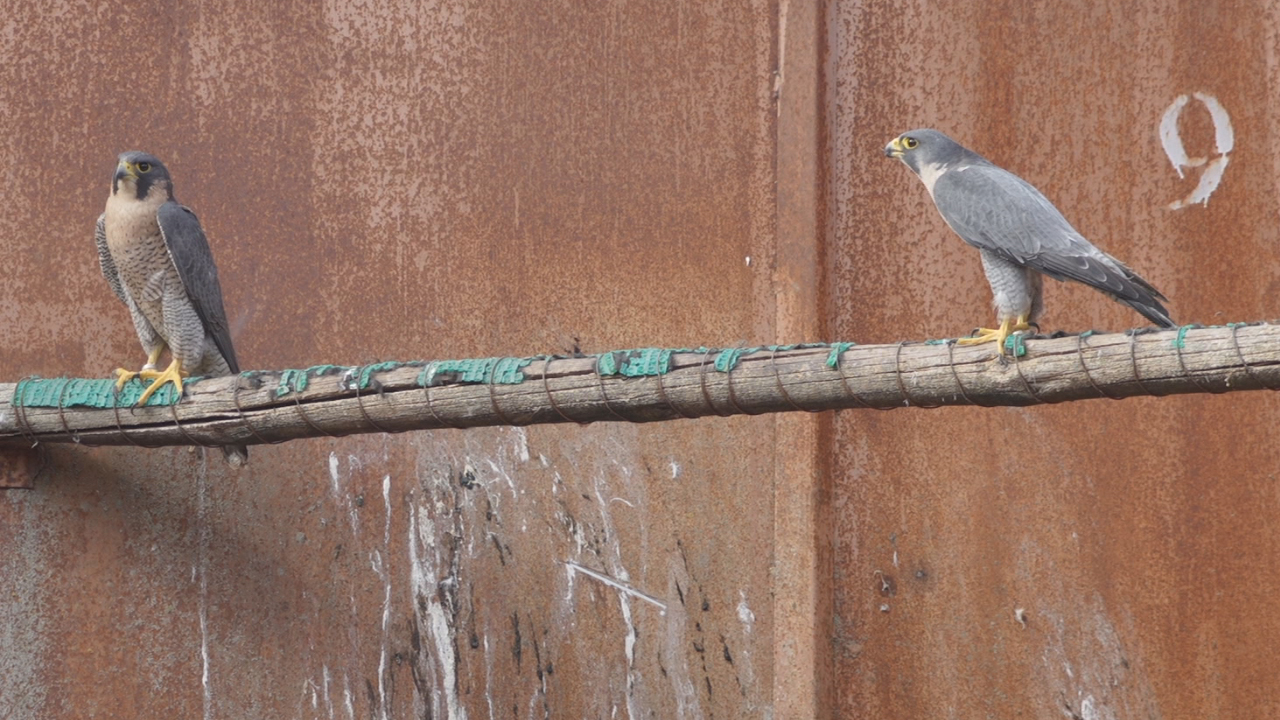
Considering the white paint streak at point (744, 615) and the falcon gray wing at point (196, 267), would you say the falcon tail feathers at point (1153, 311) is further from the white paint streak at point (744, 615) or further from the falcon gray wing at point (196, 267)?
the falcon gray wing at point (196, 267)

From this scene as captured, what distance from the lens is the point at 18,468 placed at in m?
4.06

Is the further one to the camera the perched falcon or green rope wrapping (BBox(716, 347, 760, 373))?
the perched falcon

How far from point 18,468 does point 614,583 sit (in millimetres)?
2021

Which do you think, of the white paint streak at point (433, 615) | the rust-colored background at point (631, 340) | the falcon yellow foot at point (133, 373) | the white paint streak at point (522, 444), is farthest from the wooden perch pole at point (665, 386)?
the white paint streak at point (522, 444)

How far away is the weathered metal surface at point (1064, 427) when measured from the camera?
3.87m

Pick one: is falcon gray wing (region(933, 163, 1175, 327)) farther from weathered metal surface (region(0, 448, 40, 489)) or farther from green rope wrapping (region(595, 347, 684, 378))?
weathered metal surface (region(0, 448, 40, 489))

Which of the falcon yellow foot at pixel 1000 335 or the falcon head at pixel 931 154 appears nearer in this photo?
the falcon yellow foot at pixel 1000 335

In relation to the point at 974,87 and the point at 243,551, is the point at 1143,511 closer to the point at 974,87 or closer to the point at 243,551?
the point at 974,87

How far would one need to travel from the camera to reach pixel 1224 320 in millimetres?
3955

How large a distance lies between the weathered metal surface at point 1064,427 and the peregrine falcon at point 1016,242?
1.82ft

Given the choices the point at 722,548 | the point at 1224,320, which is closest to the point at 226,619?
the point at 722,548

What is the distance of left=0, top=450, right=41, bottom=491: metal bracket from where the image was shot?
4032 mm

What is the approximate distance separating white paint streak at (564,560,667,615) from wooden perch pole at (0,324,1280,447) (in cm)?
108

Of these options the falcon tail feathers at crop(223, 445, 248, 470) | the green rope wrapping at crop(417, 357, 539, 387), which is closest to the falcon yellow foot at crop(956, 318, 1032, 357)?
the green rope wrapping at crop(417, 357, 539, 387)
